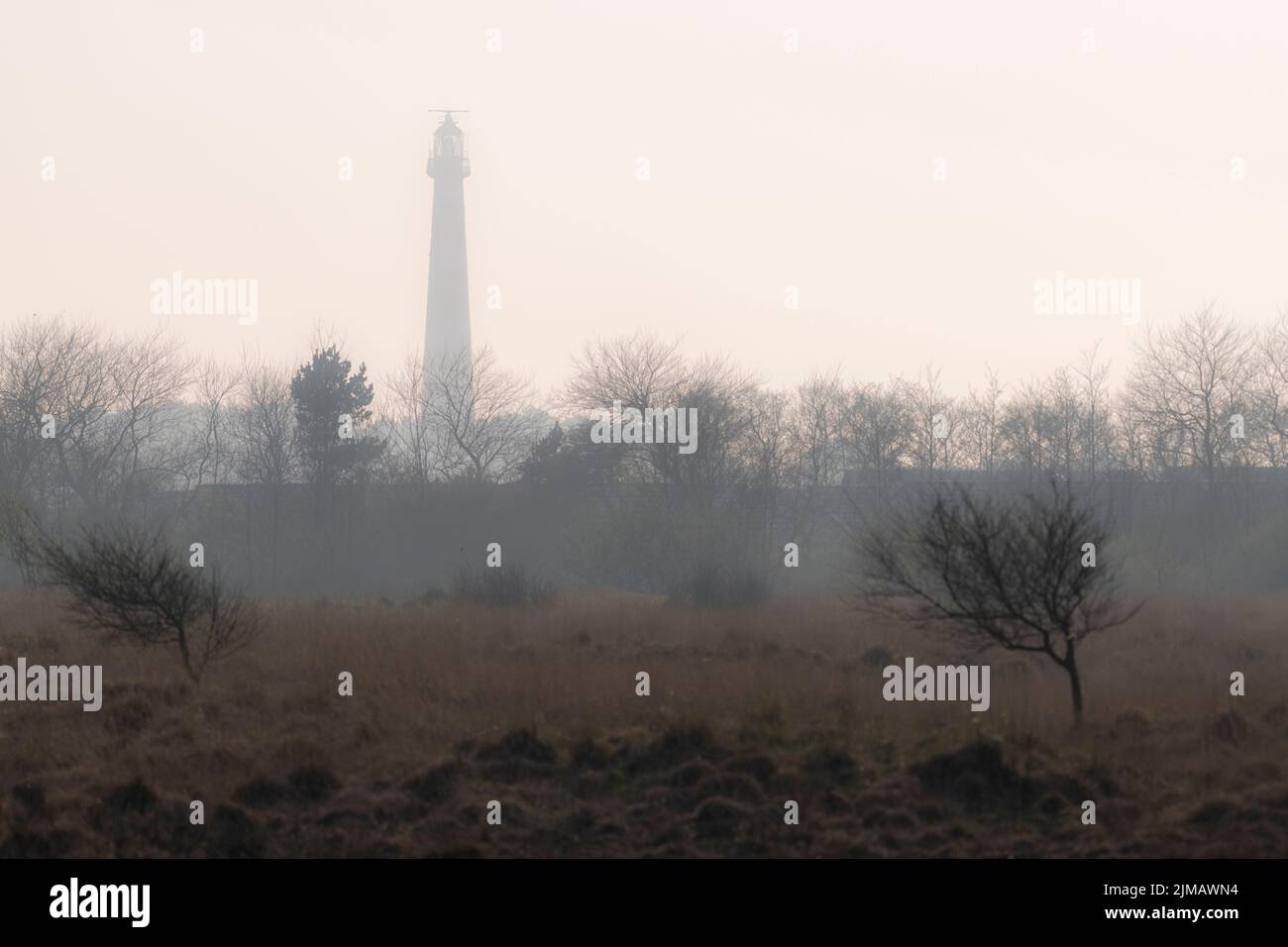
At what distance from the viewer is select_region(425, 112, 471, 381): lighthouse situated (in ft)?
223

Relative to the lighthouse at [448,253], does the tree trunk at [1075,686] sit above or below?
below

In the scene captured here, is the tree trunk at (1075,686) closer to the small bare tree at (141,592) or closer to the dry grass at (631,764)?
the dry grass at (631,764)

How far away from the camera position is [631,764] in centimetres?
1298

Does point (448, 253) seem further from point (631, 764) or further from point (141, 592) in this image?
point (631, 764)

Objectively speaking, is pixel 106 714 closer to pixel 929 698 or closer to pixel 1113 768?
pixel 929 698

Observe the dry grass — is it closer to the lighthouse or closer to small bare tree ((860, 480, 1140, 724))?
small bare tree ((860, 480, 1140, 724))

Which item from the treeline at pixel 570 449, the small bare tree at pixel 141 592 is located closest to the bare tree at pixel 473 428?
the treeline at pixel 570 449

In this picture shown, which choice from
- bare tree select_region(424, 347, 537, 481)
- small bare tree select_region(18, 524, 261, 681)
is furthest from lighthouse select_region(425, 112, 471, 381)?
small bare tree select_region(18, 524, 261, 681)

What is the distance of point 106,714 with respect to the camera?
15328 mm

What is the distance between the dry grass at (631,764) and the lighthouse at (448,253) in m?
47.9

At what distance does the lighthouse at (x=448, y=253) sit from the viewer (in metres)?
68.0

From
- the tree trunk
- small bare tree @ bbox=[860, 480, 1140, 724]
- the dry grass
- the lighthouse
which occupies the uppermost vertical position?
the lighthouse

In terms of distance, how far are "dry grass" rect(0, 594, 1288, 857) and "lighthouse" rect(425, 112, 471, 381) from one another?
4787 centimetres
